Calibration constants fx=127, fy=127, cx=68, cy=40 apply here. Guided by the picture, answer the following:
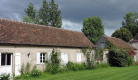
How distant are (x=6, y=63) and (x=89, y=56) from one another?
9780 mm

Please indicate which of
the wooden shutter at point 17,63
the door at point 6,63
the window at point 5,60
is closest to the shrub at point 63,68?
the wooden shutter at point 17,63

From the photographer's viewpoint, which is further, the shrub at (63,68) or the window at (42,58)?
the shrub at (63,68)

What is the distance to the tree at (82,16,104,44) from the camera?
1594 inches

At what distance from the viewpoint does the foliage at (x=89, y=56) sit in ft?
49.7

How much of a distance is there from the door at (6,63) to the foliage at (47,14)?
24959 millimetres

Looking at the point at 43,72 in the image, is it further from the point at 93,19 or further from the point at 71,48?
the point at 93,19

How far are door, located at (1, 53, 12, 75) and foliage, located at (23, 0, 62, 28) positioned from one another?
2496 centimetres

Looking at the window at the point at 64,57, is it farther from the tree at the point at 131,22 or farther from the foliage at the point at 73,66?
the tree at the point at 131,22

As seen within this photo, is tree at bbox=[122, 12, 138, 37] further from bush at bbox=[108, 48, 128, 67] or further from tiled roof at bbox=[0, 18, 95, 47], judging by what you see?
tiled roof at bbox=[0, 18, 95, 47]

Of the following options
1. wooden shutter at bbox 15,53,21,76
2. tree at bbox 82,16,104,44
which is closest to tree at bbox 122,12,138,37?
tree at bbox 82,16,104,44

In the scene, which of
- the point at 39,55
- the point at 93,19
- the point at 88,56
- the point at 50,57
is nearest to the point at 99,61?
the point at 88,56

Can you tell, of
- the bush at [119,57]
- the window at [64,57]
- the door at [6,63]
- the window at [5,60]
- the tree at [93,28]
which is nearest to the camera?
the door at [6,63]

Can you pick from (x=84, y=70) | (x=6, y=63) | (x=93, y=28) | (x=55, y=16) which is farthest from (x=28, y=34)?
(x=93, y=28)

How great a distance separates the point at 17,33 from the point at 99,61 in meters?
11.7
